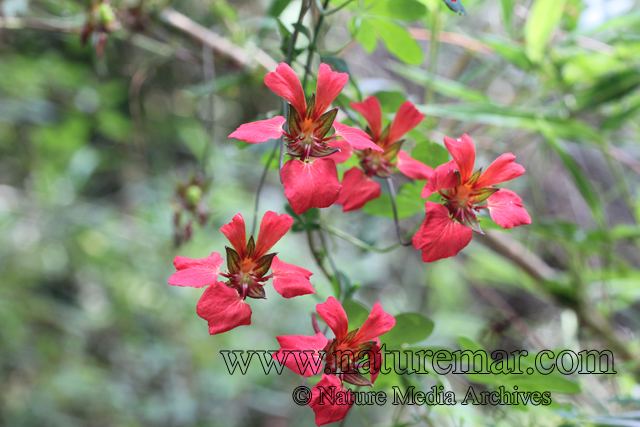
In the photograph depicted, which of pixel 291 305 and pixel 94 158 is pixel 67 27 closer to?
pixel 94 158

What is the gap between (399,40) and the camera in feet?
1.66

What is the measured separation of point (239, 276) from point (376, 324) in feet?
0.40

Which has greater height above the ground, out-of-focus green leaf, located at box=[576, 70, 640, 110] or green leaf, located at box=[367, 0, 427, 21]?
out-of-focus green leaf, located at box=[576, 70, 640, 110]

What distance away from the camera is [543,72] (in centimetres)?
77

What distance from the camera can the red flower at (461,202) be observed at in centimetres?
31

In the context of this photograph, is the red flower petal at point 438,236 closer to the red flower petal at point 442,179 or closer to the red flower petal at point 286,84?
the red flower petal at point 442,179

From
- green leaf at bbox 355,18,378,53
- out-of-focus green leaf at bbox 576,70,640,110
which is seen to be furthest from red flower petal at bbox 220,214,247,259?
out-of-focus green leaf at bbox 576,70,640,110

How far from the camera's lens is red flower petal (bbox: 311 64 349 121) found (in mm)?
321

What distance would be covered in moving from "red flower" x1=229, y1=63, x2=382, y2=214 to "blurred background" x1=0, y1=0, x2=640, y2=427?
231 millimetres

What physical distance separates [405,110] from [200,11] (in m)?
1.35

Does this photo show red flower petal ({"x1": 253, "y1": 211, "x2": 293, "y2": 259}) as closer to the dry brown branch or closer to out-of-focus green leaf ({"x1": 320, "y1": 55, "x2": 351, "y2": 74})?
out-of-focus green leaf ({"x1": 320, "y1": 55, "x2": 351, "y2": 74})

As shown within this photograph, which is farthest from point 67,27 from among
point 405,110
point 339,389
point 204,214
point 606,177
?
point 606,177

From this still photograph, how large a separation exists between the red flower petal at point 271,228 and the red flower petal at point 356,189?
70mm

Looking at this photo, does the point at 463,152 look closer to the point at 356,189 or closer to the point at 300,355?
the point at 356,189
